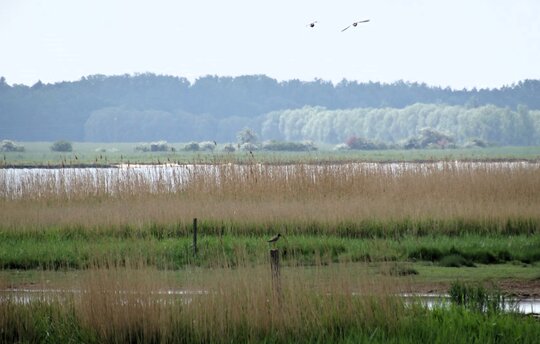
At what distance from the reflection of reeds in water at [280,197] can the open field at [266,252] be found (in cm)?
6

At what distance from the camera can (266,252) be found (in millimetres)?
17625

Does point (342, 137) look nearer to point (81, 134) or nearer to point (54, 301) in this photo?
point (81, 134)

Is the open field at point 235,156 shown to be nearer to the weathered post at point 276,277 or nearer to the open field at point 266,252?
the open field at point 266,252

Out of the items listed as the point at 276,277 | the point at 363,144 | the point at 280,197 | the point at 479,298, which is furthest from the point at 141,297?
the point at 363,144

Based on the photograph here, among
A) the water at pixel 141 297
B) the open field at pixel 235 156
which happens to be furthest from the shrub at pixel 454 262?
the open field at pixel 235 156

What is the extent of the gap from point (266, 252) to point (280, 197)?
893cm

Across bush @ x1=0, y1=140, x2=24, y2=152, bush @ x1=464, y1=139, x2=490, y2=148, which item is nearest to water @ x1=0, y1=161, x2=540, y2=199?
bush @ x1=0, y1=140, x2=24, y2=152

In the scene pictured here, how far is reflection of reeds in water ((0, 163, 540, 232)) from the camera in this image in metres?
22.8

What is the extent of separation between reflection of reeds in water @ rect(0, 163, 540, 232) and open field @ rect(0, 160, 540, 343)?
0.19 ft

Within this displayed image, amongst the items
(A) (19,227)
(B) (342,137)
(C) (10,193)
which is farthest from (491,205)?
(B) (342,137)

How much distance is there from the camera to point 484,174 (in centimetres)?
2767

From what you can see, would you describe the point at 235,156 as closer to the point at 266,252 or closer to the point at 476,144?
the point at 476,144

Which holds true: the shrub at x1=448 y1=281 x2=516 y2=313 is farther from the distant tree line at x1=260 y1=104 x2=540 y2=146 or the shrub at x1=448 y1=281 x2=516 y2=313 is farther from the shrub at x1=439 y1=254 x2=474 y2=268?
the distant tree line at x1=260 y1=104 x2=540 y2=146

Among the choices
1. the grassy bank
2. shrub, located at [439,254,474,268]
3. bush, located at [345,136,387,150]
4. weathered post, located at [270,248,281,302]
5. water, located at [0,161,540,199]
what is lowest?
bush, located at [345,136,387,150]
